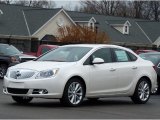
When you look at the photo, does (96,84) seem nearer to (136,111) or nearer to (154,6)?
(136,111)

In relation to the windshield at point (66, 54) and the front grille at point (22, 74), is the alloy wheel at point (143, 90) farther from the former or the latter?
the front grille at point (22, 74)

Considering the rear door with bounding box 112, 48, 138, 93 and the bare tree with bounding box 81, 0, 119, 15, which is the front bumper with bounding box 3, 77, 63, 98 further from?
the bare tree with bounding box 81, 0, 119, 15

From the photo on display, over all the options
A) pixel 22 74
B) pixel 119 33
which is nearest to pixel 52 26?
pixel 119 33

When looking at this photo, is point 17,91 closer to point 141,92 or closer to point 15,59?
point 141,92

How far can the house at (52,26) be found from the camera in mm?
49938

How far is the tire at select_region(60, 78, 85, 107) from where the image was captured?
40.1 feet

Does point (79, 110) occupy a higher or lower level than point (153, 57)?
lower

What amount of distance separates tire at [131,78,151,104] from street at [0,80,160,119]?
18 cm

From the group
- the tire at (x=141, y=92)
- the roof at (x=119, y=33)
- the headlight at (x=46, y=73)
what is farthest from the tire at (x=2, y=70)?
the roof at (x=119, y=33)

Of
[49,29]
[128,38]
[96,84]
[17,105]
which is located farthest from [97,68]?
[128,38]

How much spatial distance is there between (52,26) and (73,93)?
4268 cm

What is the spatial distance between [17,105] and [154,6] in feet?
264

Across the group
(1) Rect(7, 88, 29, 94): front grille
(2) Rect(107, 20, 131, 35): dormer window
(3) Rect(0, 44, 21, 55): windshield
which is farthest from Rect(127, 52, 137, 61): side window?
(2) Rect(107, 20, 131, 35): dormer window

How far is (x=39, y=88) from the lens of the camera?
11.9 m
